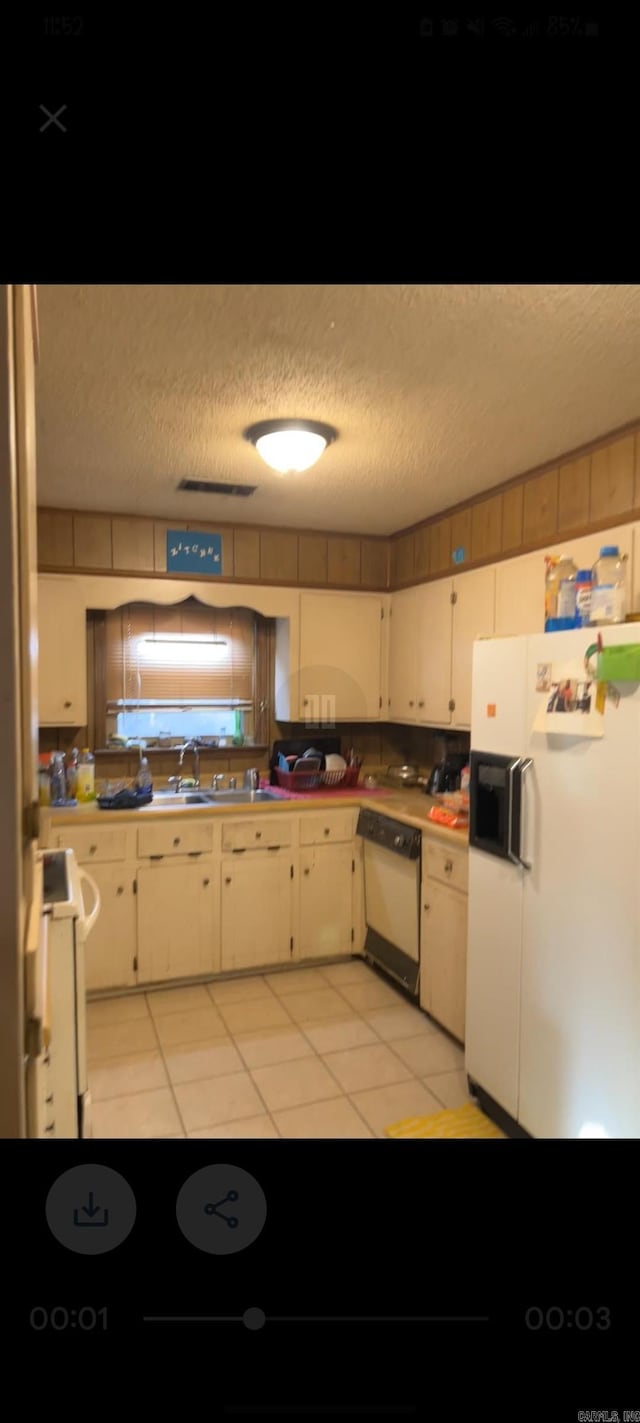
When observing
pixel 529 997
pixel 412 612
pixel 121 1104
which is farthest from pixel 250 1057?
pixel 412 612

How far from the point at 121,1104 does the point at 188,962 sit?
92 centimetres

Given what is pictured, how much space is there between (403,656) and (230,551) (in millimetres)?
1074

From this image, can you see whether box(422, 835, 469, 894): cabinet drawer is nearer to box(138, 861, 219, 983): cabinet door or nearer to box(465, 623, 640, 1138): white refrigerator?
box(465, 623, 640, 1138): white refrigerator

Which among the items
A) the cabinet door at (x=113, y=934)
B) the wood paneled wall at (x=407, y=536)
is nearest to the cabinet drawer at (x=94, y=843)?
the cabinet door at (x=113, y=934)

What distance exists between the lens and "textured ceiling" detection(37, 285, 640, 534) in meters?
1.50

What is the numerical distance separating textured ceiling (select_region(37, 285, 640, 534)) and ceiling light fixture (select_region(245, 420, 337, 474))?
57 mm

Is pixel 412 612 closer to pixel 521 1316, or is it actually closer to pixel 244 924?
pixel 244 924

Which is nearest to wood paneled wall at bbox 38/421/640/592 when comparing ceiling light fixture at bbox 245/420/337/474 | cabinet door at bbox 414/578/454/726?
cabinet door at bbox 414/578/454/726

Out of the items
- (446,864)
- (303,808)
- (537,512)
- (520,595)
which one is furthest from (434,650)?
(446,864)

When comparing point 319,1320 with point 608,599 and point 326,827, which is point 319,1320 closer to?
point 608,599

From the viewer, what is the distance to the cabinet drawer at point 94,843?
2.91 metres

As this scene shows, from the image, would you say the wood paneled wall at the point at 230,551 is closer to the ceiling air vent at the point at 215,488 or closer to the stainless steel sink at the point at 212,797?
the ceiling air vent at the point at 215,488

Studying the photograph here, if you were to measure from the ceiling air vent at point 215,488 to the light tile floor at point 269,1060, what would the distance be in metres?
2.25
